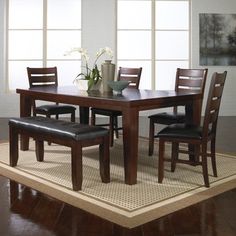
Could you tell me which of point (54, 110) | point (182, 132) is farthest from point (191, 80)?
point (54, 110)

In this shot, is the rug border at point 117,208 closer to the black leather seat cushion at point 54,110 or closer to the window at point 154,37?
the black leather seat cushion at point 54,110

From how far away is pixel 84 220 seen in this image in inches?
99.7

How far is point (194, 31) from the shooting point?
7.60 metres

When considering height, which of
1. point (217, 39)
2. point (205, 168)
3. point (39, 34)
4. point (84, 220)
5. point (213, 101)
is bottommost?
point (84, 220)

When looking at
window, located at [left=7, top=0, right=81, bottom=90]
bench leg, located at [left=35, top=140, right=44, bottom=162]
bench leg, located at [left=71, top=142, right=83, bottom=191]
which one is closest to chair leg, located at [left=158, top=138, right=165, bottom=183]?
bench leg, located at [left=71, top=142, right=83, bottom=191]

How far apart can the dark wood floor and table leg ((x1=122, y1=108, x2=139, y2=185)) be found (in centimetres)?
64

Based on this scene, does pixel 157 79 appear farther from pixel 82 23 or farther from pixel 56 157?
pixel 56 157

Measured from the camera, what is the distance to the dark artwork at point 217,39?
299 inches

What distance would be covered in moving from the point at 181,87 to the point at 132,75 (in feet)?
2.76

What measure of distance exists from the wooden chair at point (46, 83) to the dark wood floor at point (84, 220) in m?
1.71

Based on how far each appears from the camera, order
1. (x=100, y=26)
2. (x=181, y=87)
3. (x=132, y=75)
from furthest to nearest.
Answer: (x=100, y=26) → (x=132, y=75) → (x=181, y=87)

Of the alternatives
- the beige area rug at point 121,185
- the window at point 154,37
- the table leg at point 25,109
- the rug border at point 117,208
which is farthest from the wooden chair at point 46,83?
the window at point 154,37

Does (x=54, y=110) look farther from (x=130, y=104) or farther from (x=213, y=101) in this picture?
(x=213, y=101)

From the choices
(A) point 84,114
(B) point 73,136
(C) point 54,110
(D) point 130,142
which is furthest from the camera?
(A) point 84,114
